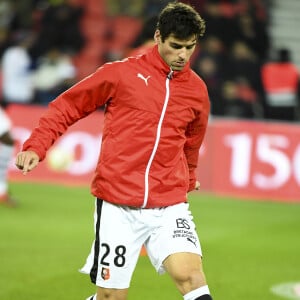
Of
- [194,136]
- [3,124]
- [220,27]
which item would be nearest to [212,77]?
[220,27]

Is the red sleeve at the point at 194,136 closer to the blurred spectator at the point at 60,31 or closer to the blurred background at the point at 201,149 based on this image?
the blurred background at the point at 201,149

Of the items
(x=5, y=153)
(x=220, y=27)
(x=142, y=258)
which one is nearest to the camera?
(x=142, y=258)

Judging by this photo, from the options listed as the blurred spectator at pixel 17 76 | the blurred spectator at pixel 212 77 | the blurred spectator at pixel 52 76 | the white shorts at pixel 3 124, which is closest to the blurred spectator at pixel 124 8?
the blurred spectator at pixel 52 76

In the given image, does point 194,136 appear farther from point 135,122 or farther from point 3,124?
point 3,124

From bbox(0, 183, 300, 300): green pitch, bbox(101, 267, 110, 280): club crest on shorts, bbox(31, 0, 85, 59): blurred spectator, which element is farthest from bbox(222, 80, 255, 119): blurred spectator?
bbox(101, 267, 110, 280): club crest on shorts

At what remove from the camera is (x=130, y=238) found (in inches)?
240

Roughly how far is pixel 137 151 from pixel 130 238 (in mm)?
539

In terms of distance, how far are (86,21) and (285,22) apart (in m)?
4.42

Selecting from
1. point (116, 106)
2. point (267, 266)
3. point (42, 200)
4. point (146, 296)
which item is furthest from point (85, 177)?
point (116, 106)

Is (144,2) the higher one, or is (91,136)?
(144,2)

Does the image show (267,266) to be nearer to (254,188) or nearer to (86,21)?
(254,188)

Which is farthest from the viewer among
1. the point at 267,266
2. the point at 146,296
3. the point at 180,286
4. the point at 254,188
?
the point at 254,188

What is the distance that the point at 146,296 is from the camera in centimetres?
835

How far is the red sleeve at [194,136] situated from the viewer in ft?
20.8
